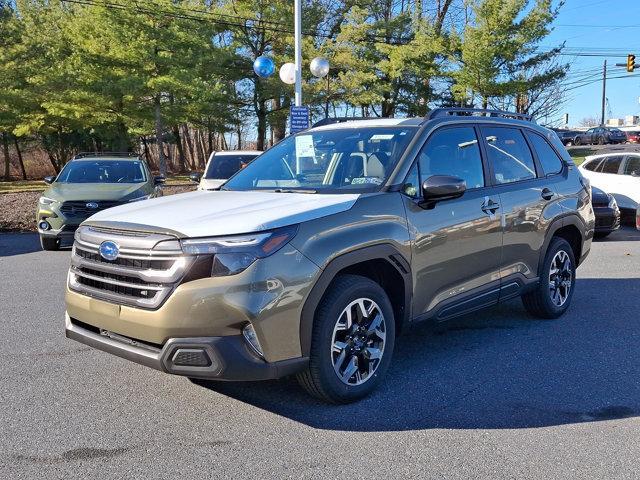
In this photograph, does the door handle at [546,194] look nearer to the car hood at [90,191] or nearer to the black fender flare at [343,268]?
the black fender flare at [343,268]

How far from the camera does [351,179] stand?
4.22 metres

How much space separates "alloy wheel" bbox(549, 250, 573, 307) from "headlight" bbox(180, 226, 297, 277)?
3458 mm

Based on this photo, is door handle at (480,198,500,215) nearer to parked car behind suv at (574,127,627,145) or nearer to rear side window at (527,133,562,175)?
rear side window at (527,133,562,175)

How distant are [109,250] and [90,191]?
717 centimetres

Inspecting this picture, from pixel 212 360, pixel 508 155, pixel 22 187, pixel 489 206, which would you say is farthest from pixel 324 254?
pixel 22 187

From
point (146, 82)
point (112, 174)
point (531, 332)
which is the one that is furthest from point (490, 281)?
point (146, 82)

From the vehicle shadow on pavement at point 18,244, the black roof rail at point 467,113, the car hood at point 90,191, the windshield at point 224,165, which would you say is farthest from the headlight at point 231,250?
the windshield at point 224,165

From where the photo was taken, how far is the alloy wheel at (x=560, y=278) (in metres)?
5.68

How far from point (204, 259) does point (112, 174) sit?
28.8ft

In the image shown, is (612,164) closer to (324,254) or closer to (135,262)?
(324,254)

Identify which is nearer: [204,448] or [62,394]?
[204,448]

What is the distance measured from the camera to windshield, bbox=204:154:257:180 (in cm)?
1254

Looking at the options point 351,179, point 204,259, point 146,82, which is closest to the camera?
point 204,259

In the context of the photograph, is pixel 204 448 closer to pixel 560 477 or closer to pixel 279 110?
pixel 560 477
